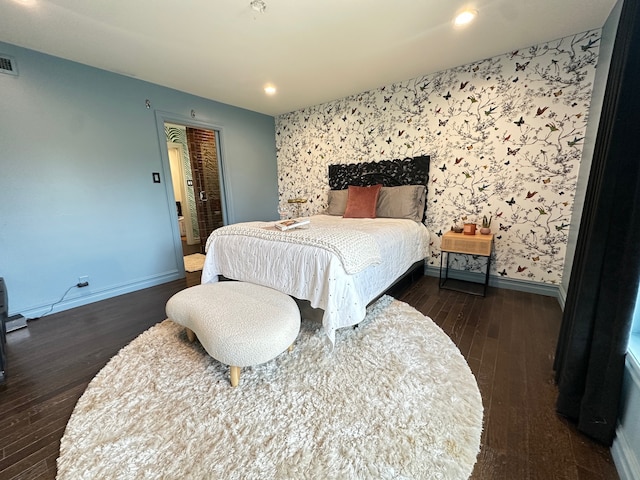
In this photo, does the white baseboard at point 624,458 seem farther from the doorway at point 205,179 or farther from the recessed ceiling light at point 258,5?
the doorway at point 205,179

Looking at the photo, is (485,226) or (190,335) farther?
(485,226)

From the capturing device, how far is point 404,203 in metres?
3.13

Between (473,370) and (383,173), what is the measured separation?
2607 mm

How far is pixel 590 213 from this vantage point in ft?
4.00

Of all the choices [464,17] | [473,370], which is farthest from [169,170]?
[473,370]

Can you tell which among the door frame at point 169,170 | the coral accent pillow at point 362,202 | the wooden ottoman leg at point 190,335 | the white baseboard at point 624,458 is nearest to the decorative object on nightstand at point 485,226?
the coral accent pillow at point 362,202

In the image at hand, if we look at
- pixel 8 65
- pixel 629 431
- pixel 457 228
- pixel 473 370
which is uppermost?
pixel 8 65

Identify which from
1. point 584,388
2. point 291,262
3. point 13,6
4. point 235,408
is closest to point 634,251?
point 584,388

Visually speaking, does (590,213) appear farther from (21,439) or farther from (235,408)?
(21,439)

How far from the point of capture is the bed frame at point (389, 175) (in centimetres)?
316

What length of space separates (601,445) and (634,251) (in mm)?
854

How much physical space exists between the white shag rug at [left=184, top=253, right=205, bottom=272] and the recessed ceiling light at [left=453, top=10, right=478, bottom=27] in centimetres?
407

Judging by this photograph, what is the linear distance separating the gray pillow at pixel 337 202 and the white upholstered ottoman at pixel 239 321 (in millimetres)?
2064

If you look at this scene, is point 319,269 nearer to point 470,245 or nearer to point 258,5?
point 470,245
